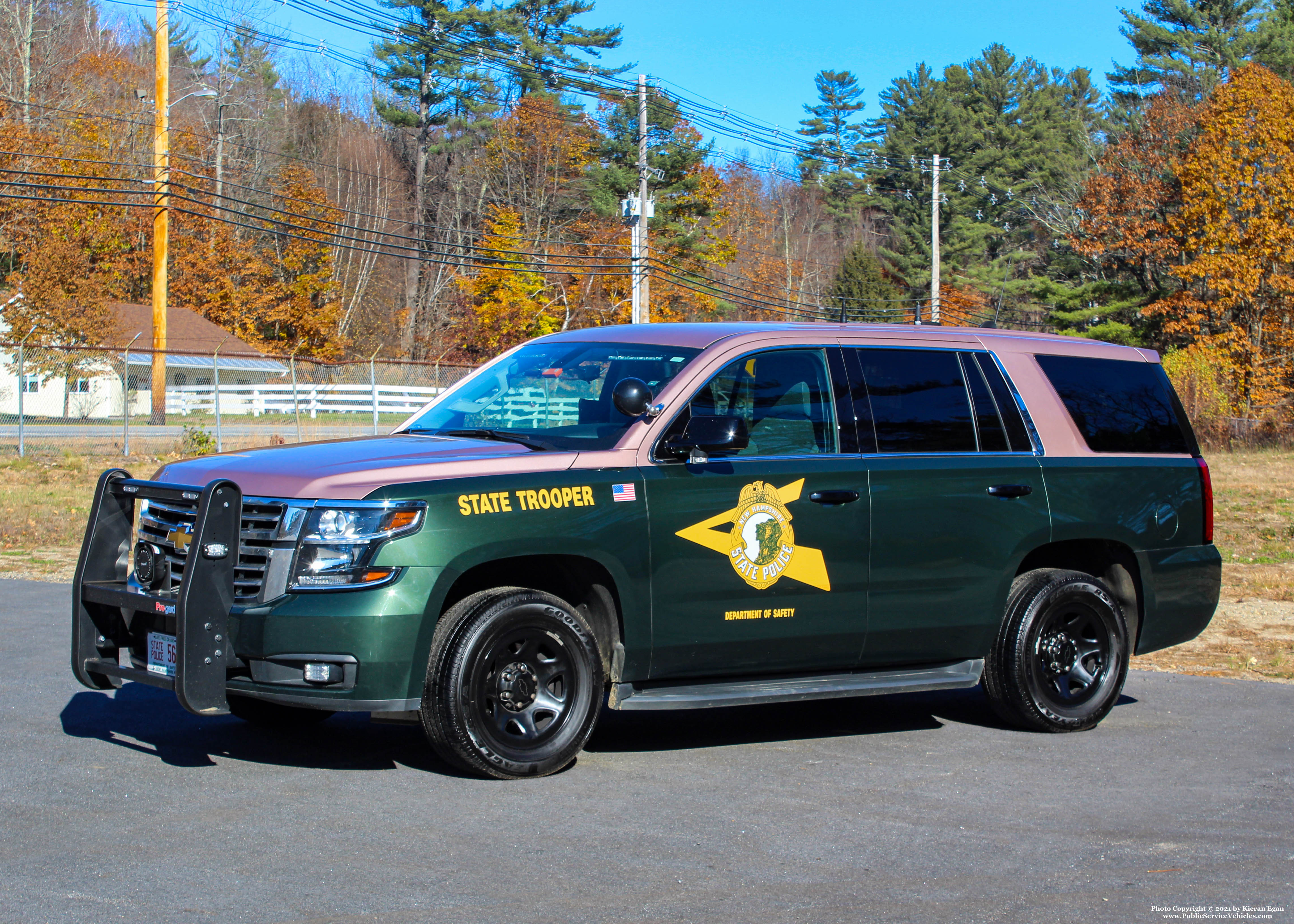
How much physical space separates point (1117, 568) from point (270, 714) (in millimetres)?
4531

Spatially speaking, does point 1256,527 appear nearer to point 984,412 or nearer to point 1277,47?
point 984,412

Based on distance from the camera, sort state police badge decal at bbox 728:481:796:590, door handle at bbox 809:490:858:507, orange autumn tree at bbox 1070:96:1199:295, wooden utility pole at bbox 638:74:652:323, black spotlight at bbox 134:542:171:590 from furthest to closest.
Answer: orange autumn tree at bbox 1070:96:1199:295 → wooden utility pole at bbox 638:74:652:323 → door handle at bbox 809:490:858:507 → state police badge decal at bbox 728:481:796:590 → black spotlight at bbox 134:542:171:590

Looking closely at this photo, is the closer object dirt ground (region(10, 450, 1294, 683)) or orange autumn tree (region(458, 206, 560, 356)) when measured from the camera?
dirt ground (region(10, 450, 1294, 683))

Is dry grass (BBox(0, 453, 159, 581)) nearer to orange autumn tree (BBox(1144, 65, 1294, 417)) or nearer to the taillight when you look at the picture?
the taillight

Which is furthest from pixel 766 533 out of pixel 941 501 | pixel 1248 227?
Answer: pixel 1248 227

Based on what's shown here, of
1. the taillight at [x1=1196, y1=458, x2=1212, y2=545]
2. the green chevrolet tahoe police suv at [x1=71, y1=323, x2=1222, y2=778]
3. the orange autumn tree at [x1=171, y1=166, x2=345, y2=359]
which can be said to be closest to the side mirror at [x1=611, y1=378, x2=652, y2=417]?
the green chevrolet tahoe police suv at [x1=71, y1=323, x2=1222, y2=778]

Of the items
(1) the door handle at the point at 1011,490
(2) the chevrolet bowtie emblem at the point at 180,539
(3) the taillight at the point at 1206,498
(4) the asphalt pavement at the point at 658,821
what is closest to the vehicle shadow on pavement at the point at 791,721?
(4) the asphalt pavement at the point at 658,821

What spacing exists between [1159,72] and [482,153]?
3266 cm

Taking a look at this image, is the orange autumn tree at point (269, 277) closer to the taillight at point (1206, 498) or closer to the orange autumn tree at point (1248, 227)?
the orange autumn tree at point (1248, 227)

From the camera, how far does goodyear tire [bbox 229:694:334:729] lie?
658 cm

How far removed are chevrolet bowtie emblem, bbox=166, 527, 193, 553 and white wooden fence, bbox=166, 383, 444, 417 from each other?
2311cm

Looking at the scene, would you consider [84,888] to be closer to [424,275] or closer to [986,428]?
[986,428]

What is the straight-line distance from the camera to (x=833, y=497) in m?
6.22

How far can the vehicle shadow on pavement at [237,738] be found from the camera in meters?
5.95
